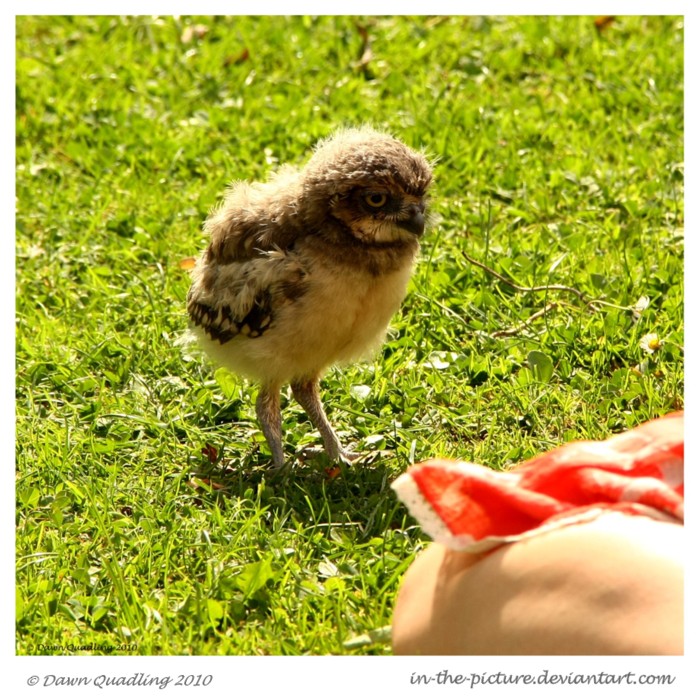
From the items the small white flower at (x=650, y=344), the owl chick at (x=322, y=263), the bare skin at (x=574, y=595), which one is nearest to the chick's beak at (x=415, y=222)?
the owl chick at (x=322, y=263)

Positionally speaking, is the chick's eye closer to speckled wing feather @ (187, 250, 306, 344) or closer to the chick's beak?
the chick's beak

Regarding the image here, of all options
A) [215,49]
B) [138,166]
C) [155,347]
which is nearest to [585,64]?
[215,49]

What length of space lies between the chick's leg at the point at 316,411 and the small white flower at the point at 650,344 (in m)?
1.71

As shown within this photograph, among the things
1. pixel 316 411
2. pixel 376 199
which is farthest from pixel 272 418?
pixel 376 199

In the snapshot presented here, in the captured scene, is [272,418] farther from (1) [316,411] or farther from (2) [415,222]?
(2) [415,222]

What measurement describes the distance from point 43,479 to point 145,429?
63cm

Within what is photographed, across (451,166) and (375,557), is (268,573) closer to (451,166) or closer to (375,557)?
(375,557)

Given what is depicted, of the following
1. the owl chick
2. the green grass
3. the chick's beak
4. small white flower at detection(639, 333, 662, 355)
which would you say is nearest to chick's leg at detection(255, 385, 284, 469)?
the owl chick

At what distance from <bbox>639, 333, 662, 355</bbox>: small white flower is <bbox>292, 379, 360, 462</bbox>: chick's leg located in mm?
1708

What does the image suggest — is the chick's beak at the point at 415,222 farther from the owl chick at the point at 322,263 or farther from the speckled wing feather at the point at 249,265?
the speckled wing feather at the point at 249,265

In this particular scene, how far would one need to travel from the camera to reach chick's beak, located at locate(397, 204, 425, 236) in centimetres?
495

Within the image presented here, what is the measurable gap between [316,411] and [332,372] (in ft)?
1.78

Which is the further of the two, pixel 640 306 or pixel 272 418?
pixel 640 306

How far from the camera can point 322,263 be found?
4.91 meters
